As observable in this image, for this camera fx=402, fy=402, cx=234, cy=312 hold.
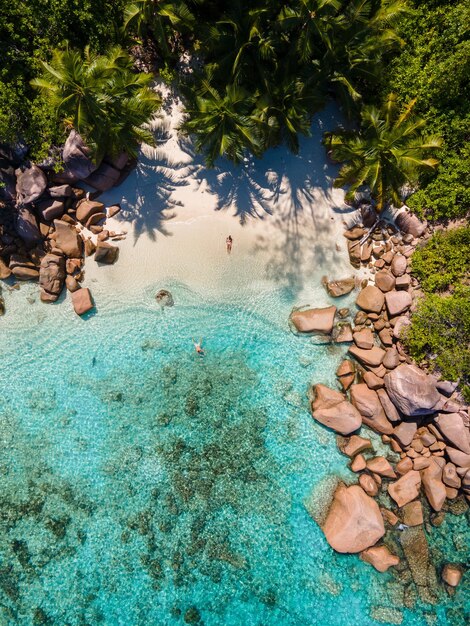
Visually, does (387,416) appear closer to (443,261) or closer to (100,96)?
(443,261)

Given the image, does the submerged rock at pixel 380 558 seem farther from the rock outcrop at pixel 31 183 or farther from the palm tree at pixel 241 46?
the rock outcrop at pixel 31 183

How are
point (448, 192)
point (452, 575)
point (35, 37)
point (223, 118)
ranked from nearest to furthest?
point (223, 118) < point (35, 37) < point (452, 575) < point (448, 192)

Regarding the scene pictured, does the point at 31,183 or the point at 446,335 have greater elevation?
the point at 31,183

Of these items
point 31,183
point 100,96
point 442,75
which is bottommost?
point 31,183

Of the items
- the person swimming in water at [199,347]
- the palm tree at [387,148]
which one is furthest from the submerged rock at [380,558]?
the palm tree at [387,148]

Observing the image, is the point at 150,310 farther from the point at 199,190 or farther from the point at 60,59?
the point at 60,59

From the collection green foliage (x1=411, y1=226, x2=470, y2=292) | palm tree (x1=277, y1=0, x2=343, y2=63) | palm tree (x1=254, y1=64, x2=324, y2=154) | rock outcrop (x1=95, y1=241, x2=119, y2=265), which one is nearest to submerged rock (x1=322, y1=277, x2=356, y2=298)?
green foliage (x1=411, y1=226, x2=470, y2=292)

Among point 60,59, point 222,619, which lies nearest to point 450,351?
point 222,619

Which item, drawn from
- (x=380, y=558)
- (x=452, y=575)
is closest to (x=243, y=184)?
(x=380, y=558)
